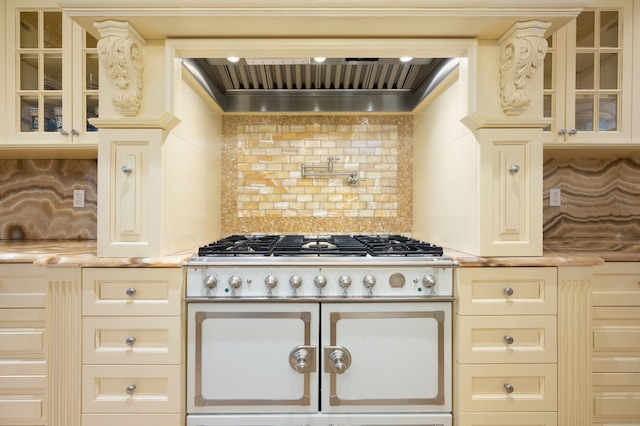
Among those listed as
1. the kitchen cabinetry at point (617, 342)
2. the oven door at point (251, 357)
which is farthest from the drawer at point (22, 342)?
the kitchen cabinetry at point (617, 342)

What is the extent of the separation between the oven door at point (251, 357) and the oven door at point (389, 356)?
0.09 metres

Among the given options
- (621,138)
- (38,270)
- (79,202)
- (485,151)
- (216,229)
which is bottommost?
(38,270)

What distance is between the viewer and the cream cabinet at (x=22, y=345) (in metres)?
1.65

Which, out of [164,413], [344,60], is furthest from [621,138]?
[164,413]

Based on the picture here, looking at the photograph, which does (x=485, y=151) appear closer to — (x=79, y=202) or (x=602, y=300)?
(x=602, y=300)

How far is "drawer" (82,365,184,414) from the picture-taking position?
1.53 meters

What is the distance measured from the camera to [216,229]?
238 cm

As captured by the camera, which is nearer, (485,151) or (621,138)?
(485,151)

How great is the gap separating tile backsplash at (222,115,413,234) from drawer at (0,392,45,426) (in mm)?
1331

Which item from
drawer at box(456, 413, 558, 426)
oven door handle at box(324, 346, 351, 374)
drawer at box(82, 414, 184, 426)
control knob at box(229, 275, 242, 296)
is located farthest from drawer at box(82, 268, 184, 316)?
drawer at box(456, 413, 558, 426)

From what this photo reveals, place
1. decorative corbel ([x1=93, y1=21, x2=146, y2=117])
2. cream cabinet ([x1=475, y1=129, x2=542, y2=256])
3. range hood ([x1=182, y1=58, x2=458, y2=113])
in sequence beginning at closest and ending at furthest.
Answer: decorative corbel ([x1=93, y1=21, x2=146, y2=117]) → cream cabinet ([x1=475, y1=129, x2=542, y2=256]) → range hood ([x1=182, y1=58, x2=458, y2=113])

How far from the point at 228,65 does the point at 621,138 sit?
228 cm

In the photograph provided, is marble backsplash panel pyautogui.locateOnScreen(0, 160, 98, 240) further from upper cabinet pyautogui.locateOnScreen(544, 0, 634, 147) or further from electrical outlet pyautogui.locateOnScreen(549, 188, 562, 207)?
electrical outlet pyautogui.locateOnScreen(549, 188, 562, 207)

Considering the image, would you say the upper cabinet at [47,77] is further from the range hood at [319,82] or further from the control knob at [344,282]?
the control knob at [344,282]
